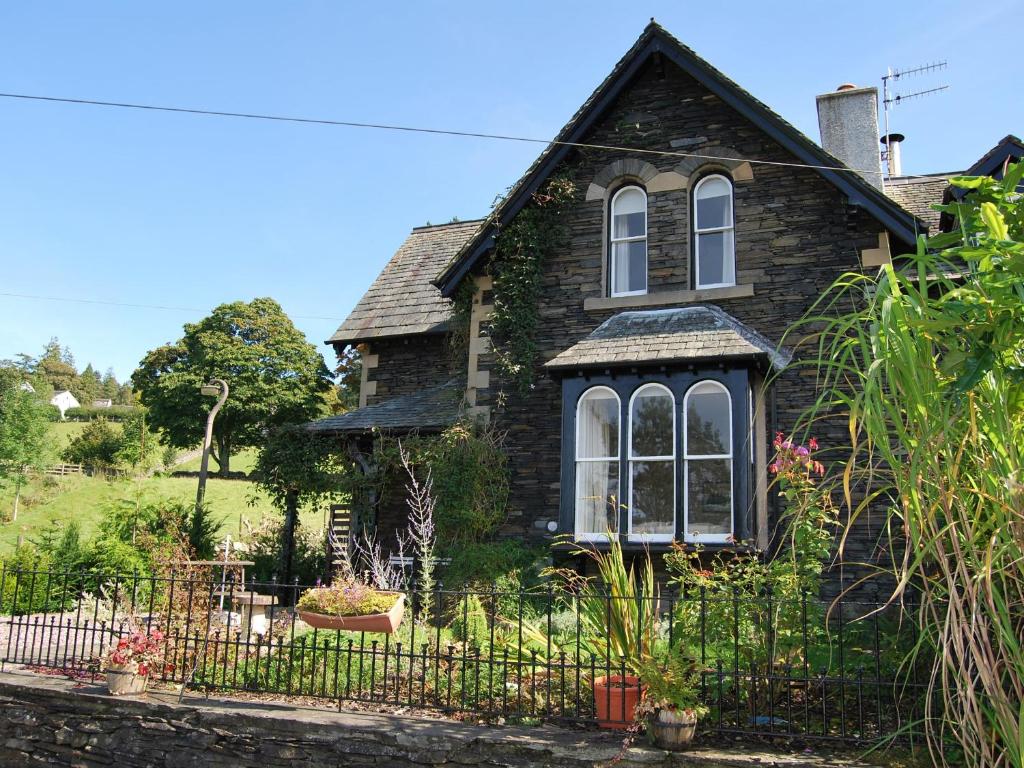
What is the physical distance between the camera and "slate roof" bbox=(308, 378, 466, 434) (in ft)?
45.3

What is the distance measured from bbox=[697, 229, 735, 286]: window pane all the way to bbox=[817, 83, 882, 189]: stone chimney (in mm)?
4380

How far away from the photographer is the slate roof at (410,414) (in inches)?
543

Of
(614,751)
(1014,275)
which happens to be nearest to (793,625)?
(614,751)

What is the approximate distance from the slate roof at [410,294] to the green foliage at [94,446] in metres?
35.0

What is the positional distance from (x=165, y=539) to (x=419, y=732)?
30.7ft

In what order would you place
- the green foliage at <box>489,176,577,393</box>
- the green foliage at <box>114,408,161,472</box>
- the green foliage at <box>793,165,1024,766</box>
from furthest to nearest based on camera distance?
the green foliage at <box>114,408,161,472</box> → the green foliage at <box>489,176,577,393</box> → the green foliage at <box>793,165,1024,766</box>

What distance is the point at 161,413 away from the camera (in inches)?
1727

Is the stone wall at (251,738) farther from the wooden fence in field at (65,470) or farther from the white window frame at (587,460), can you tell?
the wooden fence in field at (65,470)

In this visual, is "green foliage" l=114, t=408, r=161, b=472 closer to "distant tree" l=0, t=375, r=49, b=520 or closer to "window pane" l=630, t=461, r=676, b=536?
"distant tree" l=0, t=375, r=49, b=520

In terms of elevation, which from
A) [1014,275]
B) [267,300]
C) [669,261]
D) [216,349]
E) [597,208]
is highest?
[267,300]

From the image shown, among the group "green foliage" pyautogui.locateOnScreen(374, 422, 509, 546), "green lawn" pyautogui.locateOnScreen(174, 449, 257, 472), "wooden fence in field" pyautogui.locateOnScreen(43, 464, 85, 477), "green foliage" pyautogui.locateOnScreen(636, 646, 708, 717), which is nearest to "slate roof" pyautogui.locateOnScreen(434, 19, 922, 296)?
"green foliage" pyautogui.locateOnScreen(374, 422, 509, 546)

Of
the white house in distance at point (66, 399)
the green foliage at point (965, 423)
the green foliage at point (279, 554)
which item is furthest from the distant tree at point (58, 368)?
the green foliage at point (965, 423)

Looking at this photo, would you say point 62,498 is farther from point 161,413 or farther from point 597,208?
point 597,208

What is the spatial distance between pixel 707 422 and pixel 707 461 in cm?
52
